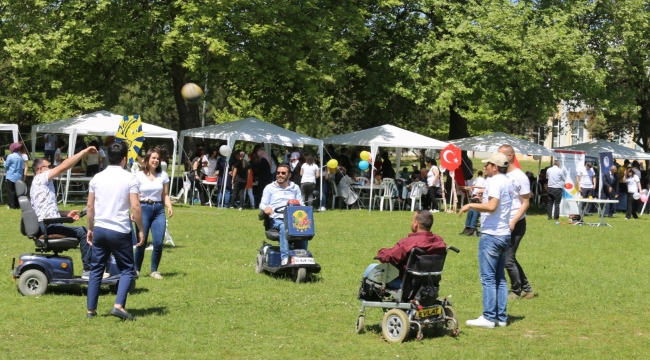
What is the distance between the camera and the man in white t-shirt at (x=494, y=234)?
890cm

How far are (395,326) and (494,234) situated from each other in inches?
58.4

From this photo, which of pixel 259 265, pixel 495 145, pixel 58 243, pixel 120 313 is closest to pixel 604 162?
pixel 495 145

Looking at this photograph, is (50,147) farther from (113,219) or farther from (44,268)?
(113,219)

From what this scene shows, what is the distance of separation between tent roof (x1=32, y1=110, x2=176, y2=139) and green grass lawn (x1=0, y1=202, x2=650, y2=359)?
26.2 feet

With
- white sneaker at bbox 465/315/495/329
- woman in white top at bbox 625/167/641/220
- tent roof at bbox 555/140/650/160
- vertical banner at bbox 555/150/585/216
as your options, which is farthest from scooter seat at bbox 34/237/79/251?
tent roof at bbox 555/140/650/160

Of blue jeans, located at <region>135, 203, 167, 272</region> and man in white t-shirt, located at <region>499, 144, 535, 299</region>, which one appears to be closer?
man in white t-shirt, located at <region>499, 144, 535, 299</region>

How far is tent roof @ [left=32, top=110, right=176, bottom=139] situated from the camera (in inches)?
938

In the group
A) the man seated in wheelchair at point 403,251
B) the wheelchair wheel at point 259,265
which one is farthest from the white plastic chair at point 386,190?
the man seated in wheelchair at point 403,251

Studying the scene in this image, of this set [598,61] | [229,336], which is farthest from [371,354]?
[598,61]

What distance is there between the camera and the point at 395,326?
328 inches

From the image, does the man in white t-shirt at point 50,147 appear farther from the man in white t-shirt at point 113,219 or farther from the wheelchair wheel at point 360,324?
the wheelchair wheel at point 360,324

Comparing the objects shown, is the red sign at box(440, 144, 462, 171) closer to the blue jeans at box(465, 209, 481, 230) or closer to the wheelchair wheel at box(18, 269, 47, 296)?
the blue jeans at box(465, 209, 481, 230)

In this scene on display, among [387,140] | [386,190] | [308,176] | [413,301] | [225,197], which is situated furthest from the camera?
[386,190]

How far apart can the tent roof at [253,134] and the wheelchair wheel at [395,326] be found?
55.7 ft
